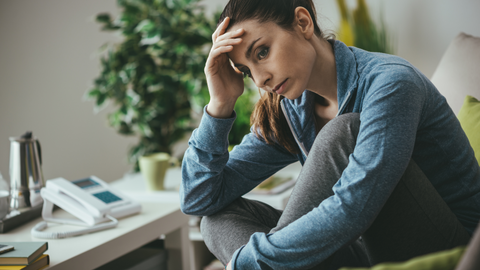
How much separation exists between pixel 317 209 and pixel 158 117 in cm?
159

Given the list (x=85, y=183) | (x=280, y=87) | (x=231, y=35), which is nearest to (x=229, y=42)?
(x=231, y=35)

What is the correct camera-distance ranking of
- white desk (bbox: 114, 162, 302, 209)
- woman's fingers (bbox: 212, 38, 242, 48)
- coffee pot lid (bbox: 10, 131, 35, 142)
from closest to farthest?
woman's fingers (bbox: 212, 38, 242, 48) → coffee pot lid (bbox: 10, 131, 35, 142) → white desk (bbox: 114, 162, 302, 209)

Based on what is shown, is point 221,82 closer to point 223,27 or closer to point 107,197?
point 223,27

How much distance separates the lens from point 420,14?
6.05 feet

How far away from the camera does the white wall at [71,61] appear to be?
1.85m

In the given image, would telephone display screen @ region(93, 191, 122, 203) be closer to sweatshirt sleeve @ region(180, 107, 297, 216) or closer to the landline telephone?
the landline telephone

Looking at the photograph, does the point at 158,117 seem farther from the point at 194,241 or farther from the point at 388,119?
the point at 388,119

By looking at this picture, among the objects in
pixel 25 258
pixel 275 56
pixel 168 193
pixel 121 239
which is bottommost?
pixel 168 193

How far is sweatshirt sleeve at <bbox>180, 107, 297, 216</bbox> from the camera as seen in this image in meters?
1.00

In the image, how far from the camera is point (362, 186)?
683 millimetres

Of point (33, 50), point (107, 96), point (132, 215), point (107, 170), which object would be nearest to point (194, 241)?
point (132, 215)

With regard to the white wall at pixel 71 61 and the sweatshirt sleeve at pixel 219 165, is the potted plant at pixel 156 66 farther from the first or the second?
the sweatshirt sleeve at pixel 219 165

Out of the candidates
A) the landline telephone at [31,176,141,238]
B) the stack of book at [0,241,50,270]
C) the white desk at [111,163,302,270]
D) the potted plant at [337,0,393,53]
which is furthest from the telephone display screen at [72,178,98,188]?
the potted plant at [337,0,393,53]

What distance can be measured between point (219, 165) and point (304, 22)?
0.39m
